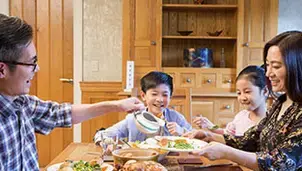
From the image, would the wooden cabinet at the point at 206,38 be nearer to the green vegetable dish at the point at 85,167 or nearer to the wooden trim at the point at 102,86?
the wooden trim at the point at 102,86

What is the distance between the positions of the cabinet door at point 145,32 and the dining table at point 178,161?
1.66 m

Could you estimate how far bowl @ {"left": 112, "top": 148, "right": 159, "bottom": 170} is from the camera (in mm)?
1309

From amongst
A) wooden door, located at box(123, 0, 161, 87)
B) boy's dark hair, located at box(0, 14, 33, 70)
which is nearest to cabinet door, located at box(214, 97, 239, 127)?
wooden door, located at box(123, 0, 161, 87)

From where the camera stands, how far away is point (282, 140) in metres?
1.34

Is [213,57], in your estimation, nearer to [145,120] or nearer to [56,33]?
[56,33]

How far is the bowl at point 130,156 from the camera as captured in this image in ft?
4.29

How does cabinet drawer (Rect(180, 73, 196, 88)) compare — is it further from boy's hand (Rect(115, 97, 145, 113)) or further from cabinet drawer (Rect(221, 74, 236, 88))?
boy's hand (Rect(115, 97, 145, 113))

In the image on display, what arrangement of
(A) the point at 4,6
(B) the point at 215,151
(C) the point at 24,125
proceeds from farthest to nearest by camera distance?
(A) the point at 4,6 < (B) the point at 215,151 < (C) the point at 24,125

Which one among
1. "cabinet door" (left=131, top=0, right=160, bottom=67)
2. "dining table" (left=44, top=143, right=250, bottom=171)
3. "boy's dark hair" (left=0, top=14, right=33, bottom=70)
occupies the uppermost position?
"cabinet door" (left=131, top=0, right=160, bottom=67)

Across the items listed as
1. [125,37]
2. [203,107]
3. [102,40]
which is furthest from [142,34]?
[203,107]

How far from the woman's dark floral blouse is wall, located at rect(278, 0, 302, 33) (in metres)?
2.43

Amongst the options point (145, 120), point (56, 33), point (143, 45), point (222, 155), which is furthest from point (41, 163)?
point (222, 155)

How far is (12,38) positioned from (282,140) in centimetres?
101

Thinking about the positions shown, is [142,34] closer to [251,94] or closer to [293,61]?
[251,94]
